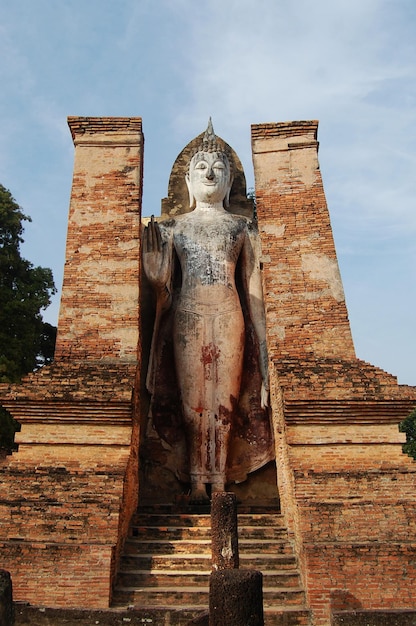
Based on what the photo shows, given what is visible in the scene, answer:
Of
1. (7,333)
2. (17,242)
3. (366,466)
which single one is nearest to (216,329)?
(366,466)

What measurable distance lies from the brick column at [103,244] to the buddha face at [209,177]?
3.88 feet

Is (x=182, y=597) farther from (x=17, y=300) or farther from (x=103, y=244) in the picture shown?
(x=17, y=300)

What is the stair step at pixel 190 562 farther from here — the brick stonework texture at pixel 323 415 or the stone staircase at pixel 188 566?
the brick stonework texture at pixel 323 415

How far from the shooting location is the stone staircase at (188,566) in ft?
19.3

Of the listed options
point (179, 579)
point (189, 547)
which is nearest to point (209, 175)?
point (189, 547)

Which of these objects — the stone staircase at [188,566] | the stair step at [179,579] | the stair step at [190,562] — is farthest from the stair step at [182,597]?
the stair step at [190,562]

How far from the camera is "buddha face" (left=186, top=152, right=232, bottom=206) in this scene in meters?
10.0

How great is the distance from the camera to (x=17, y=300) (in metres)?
17.8

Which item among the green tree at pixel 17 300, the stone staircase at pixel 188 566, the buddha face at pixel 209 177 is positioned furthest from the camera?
the green tree at pixel 17 300

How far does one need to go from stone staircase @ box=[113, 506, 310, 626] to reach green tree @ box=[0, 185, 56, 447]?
1008 cm

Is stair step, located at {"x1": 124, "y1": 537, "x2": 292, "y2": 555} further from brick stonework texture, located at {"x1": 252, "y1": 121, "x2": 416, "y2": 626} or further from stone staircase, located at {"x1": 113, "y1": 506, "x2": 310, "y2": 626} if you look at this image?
brick stonework texture, located at {"x1": 252, "y1": 121, "x2": 416, "y2": 626}

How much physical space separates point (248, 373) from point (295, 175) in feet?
10.1

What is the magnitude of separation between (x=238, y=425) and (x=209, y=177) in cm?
405

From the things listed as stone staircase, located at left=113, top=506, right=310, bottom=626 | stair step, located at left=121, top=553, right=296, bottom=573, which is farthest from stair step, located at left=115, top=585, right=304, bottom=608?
stair step, located at left=121, top=553, right=296, bottom=573
